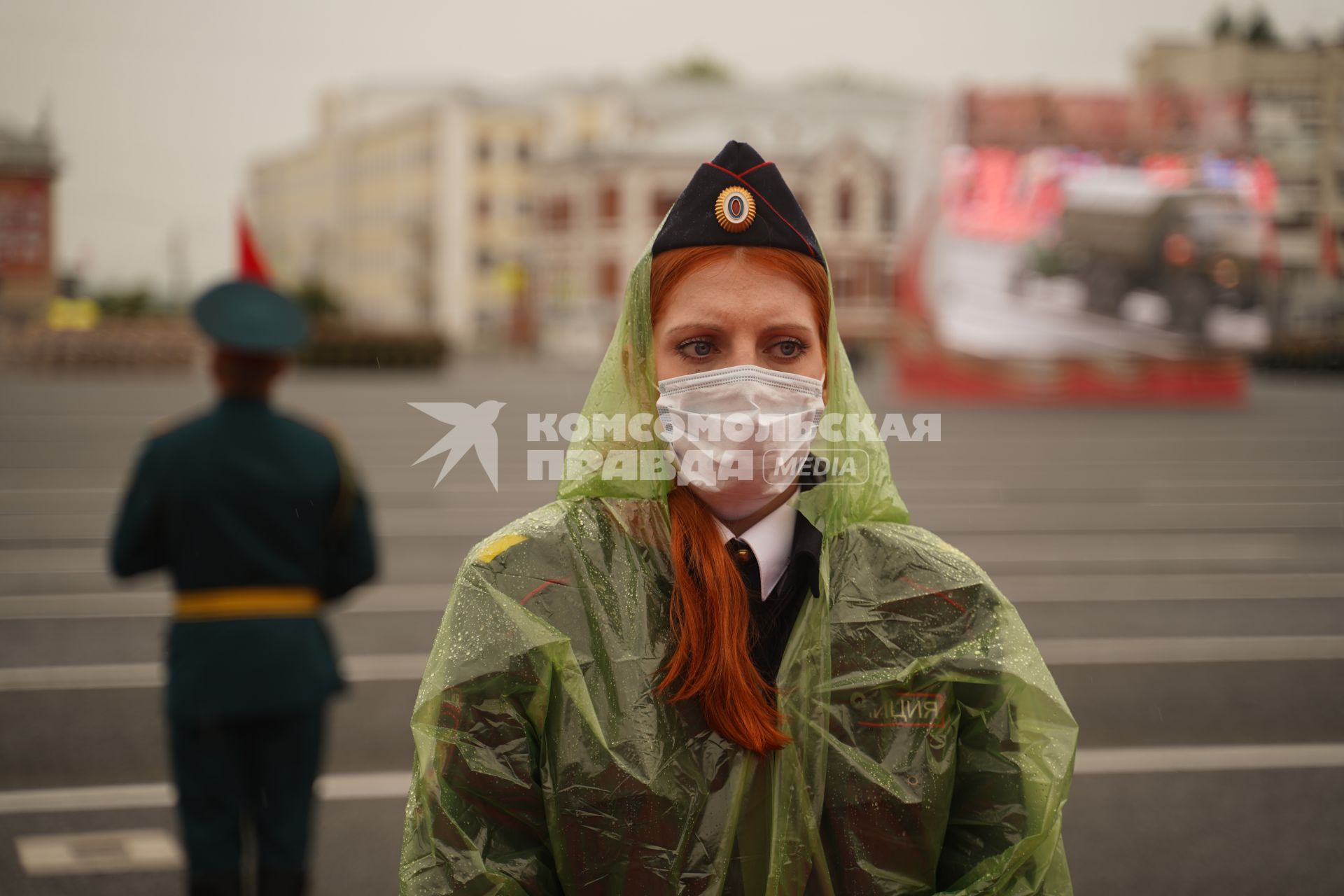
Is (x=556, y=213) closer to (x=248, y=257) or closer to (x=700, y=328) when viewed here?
(x=248, y=257)

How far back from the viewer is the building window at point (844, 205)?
67.5 ft

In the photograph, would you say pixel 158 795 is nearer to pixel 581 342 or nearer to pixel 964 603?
pixel 964 603

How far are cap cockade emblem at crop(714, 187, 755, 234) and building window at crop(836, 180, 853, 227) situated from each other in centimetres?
1698

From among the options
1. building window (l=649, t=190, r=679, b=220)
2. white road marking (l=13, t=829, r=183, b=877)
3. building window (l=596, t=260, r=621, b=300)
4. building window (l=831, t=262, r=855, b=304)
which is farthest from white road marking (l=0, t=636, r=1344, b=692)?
building window (l=596, t=260, r=621, b=300)

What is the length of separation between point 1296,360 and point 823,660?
48360 millimetres

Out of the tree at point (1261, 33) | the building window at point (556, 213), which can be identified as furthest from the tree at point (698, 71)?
the tree at point (1261, 33)

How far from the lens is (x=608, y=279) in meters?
61.6

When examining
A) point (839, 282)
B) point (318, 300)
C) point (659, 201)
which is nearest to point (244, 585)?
point (839, 282)

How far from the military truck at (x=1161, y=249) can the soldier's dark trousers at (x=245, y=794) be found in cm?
2876

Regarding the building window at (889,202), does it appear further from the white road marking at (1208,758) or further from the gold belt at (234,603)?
the gold belt at (234,603)

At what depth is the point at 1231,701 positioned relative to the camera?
21.9ft

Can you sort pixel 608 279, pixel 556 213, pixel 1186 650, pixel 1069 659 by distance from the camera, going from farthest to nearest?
1. pixel 556 213
2. pixel 608 279
3. pixel 1186 650
4. pixel 1069 659

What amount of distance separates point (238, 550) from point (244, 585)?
0.09m

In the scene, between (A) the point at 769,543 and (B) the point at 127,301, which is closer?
(A) the point at 769,543
